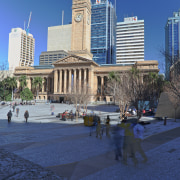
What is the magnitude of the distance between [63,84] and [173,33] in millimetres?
133567

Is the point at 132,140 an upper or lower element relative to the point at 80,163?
upper

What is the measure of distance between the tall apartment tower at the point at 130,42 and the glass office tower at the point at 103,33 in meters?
8.63

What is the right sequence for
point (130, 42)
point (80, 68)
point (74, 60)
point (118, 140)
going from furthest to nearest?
point (130, 42)
point (74, 60)
point (80, 68)
point (118, 140)

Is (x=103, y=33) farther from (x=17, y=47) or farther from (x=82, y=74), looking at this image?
(x=17, y=47)

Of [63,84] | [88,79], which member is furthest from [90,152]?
[63,84]

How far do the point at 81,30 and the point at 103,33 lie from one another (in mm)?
55345

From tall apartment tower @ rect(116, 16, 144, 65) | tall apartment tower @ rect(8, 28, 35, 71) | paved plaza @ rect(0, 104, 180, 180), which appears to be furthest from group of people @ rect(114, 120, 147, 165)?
tall apartment tower @ rect(8, 28, 35, 71)

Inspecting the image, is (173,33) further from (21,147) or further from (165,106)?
(21,147)

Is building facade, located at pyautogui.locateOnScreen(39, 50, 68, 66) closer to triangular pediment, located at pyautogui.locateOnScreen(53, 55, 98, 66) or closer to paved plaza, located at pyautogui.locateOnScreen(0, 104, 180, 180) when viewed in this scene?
triangular pediment, located at pyautogui.locateOnScreen(53, 55, 98, 66)

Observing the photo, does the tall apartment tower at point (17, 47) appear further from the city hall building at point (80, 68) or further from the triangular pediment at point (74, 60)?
the triangular pediment at point (74, 60)

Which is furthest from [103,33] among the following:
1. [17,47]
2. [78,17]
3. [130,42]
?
[17,47]

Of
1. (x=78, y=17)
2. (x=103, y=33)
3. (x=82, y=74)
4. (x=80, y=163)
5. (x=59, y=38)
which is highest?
(x=59, y=38)

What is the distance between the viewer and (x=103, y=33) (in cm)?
12175

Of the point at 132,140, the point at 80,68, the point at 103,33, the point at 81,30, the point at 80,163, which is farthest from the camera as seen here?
the point at 103,33
